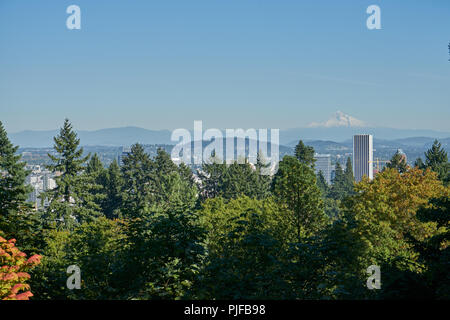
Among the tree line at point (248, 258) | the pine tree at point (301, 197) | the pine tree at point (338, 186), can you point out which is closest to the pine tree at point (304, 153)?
the tree line at point (248, 258)

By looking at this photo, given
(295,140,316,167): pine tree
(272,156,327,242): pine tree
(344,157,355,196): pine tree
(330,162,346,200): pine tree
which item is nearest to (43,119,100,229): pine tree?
(295,140,316,167): pine tree

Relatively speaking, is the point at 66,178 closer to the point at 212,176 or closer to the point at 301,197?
the point at 301,197

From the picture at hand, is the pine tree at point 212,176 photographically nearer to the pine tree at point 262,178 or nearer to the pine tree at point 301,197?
the pine tree at point 262,178

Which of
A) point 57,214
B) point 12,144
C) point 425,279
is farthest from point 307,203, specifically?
point 12,144

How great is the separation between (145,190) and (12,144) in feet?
78.9

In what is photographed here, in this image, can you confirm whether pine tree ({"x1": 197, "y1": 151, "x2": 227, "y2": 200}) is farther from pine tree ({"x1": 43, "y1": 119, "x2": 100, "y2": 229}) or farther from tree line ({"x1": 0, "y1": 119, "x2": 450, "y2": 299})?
tree line ({"x1": 0, "y1": 119, "x2": 450, "y2": 299})

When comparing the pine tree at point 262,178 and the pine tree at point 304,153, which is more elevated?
the pine tree at point 304,153

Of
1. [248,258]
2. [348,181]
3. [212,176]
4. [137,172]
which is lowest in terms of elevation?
[348,181]

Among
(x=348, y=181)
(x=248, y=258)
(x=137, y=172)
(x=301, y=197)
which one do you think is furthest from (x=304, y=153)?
(x=348, y=181)

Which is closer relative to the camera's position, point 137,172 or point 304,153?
point 304,153

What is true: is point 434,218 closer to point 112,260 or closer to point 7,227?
point 112,260

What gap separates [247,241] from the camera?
1052cm

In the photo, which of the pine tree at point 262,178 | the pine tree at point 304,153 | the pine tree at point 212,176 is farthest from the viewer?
the pine tree at point 212,176
